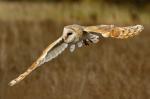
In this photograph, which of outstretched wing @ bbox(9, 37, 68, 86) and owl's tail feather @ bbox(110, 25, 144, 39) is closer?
owl's tail feather @ bbox(110, 25, 144, 39)

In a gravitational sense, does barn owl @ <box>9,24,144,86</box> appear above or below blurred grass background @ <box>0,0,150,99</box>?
above

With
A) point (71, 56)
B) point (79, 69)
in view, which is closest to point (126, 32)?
point (79, 69)

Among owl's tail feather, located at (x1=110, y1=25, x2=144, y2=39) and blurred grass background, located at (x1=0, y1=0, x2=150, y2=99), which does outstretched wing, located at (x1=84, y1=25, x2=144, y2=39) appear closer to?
owl's tail feather, located at (x1=110, y1=25, x2=144, y2=39)

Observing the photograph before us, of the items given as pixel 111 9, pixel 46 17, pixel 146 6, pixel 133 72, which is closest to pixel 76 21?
pixel 46 17

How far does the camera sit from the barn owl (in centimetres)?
380

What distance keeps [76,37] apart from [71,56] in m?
3.60

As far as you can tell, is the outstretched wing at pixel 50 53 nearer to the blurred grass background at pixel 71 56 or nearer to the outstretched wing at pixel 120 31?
the outstretched wing at pixel 120 31

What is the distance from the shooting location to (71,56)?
24.7 feet

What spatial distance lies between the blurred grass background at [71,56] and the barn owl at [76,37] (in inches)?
44.0

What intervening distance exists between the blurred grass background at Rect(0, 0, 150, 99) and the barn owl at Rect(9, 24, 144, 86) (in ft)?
3.67

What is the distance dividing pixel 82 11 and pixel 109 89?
7.27 meters

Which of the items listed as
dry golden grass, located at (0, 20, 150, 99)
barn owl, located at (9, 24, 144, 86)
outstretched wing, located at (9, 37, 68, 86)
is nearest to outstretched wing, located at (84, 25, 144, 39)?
barn owl, located at (9, 24, 144, 86)

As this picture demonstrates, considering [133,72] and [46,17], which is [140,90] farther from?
[46,17]

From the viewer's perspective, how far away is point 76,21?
448 inches
